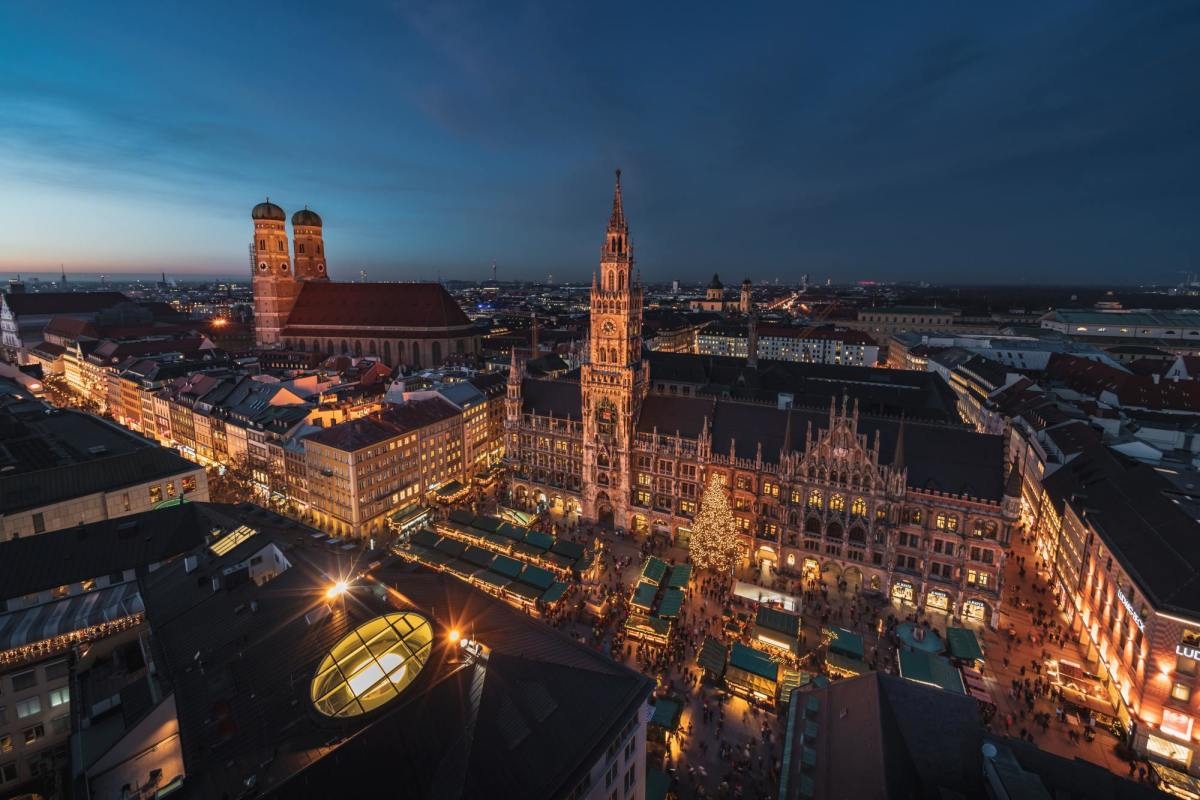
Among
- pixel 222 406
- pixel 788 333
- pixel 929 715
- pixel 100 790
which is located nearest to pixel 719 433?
pixel 929 715

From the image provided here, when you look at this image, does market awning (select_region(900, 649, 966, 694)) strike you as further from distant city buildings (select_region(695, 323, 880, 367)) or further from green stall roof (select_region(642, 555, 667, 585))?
Answer: distant city buildings (select_region(695, 323, 880, 367))

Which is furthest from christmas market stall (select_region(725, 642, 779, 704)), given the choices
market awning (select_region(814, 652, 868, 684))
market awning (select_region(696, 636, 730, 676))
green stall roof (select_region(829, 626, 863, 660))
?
green stall roof (select_region(829, 626, 863, 660))

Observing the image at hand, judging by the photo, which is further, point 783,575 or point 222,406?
point 222,406

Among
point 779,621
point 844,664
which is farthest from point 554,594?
point 844,664

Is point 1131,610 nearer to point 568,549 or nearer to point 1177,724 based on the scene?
point 1177,724

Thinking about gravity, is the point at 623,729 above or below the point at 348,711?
below

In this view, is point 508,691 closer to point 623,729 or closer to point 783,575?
point 623,729
